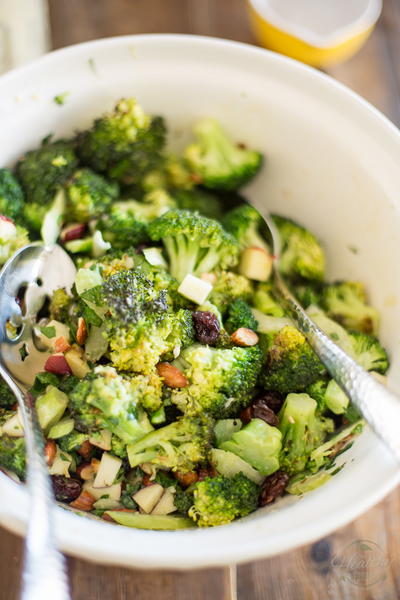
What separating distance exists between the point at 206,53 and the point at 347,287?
81 centimetres

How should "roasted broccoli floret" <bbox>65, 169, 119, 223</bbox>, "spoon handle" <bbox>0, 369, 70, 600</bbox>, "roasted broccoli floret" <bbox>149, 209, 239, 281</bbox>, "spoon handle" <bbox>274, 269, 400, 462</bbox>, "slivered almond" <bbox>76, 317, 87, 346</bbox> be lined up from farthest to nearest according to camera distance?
"roasted broccoli floret" <bbox>65, 169, 119, 223</bbox> → "roasted broccoli floret" <bbox>149, 209, 239, 281</bbox> → "slivered almond" <bbox>76, 317, 87, 346</bbox> → "spoon handle" <bbox>274, 269, 400, 462</bbox> → "spoon handle" <bbox>0, 369, 70, 600</bbox>

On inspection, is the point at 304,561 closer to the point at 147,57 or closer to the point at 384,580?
the point at 384,580

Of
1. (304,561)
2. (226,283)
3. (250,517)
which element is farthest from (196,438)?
(304,561)

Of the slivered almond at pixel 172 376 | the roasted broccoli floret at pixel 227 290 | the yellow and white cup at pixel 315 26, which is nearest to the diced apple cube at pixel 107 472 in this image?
the slivered almond at pixel 172 376

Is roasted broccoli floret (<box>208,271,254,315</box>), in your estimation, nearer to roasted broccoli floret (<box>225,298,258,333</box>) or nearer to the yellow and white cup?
roasted broccoli floret (<box>225,298,258,333</box>)

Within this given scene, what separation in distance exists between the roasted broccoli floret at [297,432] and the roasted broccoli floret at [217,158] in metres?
0.73

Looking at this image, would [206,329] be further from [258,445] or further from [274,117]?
[274,117]

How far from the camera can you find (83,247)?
63.9 inches

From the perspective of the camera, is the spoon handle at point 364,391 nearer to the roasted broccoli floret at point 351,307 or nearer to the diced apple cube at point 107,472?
the roasted broccoli floret at point 351,307

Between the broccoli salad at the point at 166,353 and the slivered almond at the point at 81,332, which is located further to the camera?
the slivered almond at the point at 81,332

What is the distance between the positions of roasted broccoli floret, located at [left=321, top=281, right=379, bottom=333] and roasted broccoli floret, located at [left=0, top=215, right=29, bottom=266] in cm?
88

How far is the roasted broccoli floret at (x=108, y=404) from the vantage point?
1283mm

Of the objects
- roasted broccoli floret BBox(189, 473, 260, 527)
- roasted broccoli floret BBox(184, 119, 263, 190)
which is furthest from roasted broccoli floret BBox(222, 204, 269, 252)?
roasted broccoli floret BBox(189, 473, 260, 527)

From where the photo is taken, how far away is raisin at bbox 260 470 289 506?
4.51 ft
